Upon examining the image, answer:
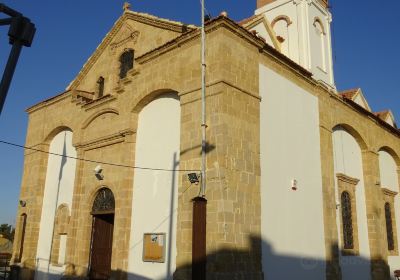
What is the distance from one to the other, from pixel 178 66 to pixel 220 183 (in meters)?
3.59

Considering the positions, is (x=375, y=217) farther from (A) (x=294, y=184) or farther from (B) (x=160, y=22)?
(B) (x=160, y=22)

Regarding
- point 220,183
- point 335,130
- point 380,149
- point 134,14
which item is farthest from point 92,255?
point 380,149

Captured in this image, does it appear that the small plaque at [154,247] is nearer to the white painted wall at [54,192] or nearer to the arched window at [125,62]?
the white painted wall at [54,192]

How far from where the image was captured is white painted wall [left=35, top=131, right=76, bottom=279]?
13.8m

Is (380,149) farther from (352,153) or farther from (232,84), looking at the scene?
(232,84)

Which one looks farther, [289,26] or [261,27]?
[289,26]

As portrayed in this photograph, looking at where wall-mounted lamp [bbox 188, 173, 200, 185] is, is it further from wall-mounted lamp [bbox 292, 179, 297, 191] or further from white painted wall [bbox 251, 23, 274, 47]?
white painted wall [bbox 251, 23, 274, 47]

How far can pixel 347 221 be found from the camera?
14.0 m

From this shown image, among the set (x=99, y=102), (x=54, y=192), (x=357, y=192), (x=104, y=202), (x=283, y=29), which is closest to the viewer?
(x=104, y=202)

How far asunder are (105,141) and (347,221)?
28.2ft

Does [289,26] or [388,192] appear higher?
[289,26]

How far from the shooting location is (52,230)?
14.1 m

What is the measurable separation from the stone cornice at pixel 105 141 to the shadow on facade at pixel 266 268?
3.81 m

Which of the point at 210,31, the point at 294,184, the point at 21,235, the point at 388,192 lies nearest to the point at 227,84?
the point at 210,31
